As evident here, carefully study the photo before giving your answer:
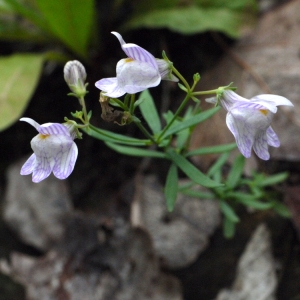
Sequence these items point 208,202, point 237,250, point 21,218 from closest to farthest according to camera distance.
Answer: point 237,250
point 208,202
point 21,218

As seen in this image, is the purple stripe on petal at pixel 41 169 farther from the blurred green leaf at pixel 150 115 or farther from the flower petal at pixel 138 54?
the blurred green leaf at pixel 150 115

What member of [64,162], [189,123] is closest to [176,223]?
[189,123]

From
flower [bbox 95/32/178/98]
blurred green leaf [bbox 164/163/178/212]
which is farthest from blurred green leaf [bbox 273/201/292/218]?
flower [bbox 95/32/178/98]

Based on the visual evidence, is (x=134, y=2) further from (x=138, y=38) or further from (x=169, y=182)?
(x=169, y=182)

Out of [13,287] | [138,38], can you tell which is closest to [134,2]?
[138,38]

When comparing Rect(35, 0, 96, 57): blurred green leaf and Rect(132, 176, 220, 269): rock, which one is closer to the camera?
Rect(132, 176, 220, 269): rock

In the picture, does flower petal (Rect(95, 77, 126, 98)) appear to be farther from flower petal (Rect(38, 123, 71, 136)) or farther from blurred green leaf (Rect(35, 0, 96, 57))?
blurred green leaf (Rect(35, 0, 96, 57))
